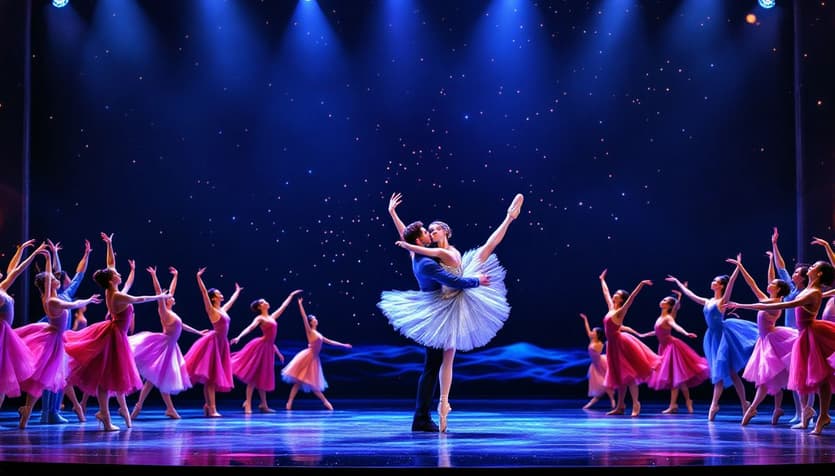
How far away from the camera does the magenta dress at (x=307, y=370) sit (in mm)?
10078

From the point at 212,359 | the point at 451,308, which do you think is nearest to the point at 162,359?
the point at 212,359

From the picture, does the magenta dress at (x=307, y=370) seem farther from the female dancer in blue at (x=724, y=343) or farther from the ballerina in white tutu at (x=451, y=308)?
the female dancer in blue at (x=724, y=343)

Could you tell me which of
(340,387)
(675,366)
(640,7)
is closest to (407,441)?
(675,366)

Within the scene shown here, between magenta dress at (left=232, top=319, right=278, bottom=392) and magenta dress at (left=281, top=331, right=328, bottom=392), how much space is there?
20 centimetres

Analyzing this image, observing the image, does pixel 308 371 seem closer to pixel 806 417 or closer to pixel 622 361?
pixel 622 361

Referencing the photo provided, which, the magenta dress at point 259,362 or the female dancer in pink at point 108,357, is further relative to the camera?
the magenta dress at point 259,362

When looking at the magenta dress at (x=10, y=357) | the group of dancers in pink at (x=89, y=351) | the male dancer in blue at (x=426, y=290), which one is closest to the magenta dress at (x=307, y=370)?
the group of dancers in pink at (x=89, y=351)

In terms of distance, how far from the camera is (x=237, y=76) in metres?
12.8

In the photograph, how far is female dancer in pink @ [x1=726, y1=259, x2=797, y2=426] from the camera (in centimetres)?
728

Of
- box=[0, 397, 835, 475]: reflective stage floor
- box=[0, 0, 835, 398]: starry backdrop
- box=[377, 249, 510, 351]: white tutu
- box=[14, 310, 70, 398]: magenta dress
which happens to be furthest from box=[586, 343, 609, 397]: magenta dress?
box=[14, 310, 70, 398]: magenta dress

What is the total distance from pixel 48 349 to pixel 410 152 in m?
6.56

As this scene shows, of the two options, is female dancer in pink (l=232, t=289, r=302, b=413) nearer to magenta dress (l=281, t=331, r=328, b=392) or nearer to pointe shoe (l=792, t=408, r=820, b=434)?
magenta dress (l=281, t=331, r=328, b=392)

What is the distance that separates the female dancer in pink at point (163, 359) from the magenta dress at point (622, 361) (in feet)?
14.5

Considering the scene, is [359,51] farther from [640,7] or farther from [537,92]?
[640,7]
